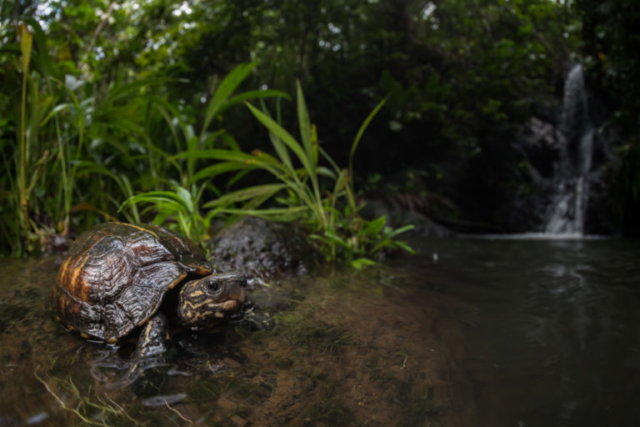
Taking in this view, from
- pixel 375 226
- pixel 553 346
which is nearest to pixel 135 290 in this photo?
pixel 553 346

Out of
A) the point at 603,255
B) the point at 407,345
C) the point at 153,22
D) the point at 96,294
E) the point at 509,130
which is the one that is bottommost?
the point at 603,255

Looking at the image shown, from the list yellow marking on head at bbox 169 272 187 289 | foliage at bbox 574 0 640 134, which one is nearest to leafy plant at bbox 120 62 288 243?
yellow marking on head at bbox 169 272 187 289

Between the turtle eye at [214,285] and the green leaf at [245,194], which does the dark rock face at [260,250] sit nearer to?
the green leaf at [245,194]

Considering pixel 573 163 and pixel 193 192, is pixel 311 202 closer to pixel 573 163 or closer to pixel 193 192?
pixel 193 192

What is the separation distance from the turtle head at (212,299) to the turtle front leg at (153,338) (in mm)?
91

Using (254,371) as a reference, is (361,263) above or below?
below

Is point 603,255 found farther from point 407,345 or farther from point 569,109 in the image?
point 569,109

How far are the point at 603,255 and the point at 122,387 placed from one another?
4113 millimetres

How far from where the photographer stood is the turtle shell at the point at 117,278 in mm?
1364

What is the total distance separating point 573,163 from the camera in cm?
812

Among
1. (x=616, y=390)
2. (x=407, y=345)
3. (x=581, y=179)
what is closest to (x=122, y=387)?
(x=407, y=345)

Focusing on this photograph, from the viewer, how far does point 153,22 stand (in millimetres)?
5883

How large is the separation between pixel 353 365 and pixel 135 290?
0.83 meters

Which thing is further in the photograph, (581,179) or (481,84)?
(481,84)
